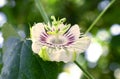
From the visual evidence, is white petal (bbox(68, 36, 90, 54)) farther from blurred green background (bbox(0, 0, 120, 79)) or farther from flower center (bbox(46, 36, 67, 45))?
blurred green background (bbox(0, 0, 120, 79))

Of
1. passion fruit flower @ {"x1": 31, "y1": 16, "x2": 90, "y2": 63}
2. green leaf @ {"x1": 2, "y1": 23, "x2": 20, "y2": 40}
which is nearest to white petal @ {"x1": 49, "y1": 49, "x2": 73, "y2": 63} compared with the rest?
passion fruit flower @ {"x1": 31, "y1": 16, "x2": 90, "y2": 63}

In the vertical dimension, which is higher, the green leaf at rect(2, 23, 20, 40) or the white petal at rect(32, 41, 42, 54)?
the green leaf at rect(2, 23, 20, 40)

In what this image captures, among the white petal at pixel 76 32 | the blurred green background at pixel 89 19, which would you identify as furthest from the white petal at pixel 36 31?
the blurred green background at pixel 89 19

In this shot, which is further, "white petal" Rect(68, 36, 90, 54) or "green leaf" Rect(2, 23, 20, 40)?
"green leaf" Rect(2, 23, 20, 40)

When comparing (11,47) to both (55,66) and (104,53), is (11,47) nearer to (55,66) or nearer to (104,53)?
(55,66)

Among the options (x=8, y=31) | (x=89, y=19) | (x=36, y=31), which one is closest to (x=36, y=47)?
(x=36, y=31)

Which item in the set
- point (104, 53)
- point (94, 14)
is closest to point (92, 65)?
point (104, 53)
